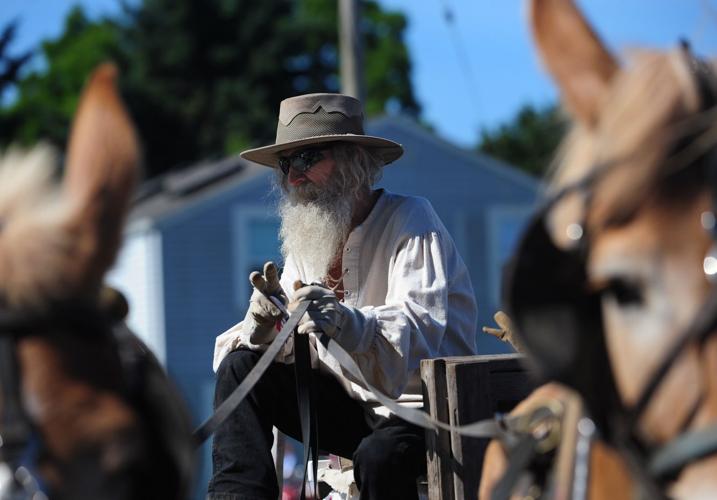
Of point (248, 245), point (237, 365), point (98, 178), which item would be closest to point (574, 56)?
point (98, 178)

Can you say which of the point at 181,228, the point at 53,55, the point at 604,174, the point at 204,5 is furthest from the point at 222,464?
the point at 53,55

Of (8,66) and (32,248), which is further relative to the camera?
(8,66)

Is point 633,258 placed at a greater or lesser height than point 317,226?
lesser

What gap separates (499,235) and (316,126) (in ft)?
61.0

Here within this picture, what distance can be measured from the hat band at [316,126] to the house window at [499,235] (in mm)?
17957

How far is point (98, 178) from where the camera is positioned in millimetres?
2410

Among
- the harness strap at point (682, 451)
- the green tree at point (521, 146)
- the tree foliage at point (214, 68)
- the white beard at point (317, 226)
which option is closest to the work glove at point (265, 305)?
the white beard at point (317, 226)

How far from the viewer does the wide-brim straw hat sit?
16.3 feet

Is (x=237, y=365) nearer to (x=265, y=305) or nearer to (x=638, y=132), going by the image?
(x=265, y=305)

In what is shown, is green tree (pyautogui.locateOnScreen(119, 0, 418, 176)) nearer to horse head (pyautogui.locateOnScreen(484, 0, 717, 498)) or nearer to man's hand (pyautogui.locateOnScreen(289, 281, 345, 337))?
man's hand (pyautogui.locateOnScreen(289, 281, 345, 337))

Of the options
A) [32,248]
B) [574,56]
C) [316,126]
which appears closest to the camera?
[32,248]

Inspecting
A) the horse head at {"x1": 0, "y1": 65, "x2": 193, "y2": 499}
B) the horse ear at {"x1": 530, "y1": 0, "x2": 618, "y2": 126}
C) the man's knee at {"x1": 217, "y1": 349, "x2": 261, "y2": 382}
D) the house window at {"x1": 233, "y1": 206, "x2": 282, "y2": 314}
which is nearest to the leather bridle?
the horse ear at {"x1": 530, "y1": 0, "x2": 618, "y2": 126}

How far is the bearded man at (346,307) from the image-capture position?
435 centimetres

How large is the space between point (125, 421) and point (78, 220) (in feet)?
1.31
